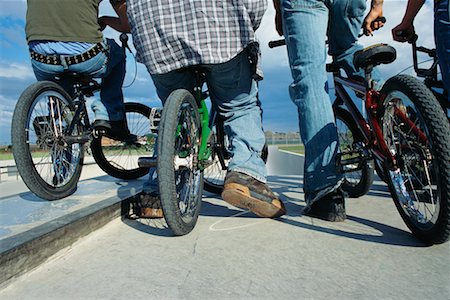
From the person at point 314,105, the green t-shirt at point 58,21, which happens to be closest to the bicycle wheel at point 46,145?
the green t-shirt at point 58,21

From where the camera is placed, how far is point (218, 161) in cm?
228

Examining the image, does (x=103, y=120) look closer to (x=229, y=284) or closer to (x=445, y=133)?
(x=229, y=284)

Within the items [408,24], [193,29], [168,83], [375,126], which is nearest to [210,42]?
[193,29]

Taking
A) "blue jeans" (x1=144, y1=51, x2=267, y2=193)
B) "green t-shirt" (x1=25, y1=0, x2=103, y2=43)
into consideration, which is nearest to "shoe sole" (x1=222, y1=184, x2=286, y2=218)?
"blue jeans" (x1=144, y1=51, x2=267, y2=193)

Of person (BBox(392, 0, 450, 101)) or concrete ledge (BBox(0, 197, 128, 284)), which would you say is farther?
person (BBox(392, 0, 450, 101))

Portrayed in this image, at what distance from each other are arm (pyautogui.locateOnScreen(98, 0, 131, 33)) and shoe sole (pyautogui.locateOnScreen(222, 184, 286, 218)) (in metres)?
1.55

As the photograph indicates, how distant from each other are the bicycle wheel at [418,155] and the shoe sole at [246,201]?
521 mm

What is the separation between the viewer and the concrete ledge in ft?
2.88

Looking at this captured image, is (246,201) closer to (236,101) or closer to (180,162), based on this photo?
(180,162)

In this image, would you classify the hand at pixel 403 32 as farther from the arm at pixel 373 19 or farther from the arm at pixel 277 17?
the arm at pixel 277 17

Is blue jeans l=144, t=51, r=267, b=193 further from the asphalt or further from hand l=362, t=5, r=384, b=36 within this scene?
hand l=362, t=5, r=384, b=36

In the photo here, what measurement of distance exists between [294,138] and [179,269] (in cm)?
3424

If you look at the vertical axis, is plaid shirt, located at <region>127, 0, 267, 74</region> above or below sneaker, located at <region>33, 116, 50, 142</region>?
above

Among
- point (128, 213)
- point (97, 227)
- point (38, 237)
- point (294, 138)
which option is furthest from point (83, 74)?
point (294, 138)
